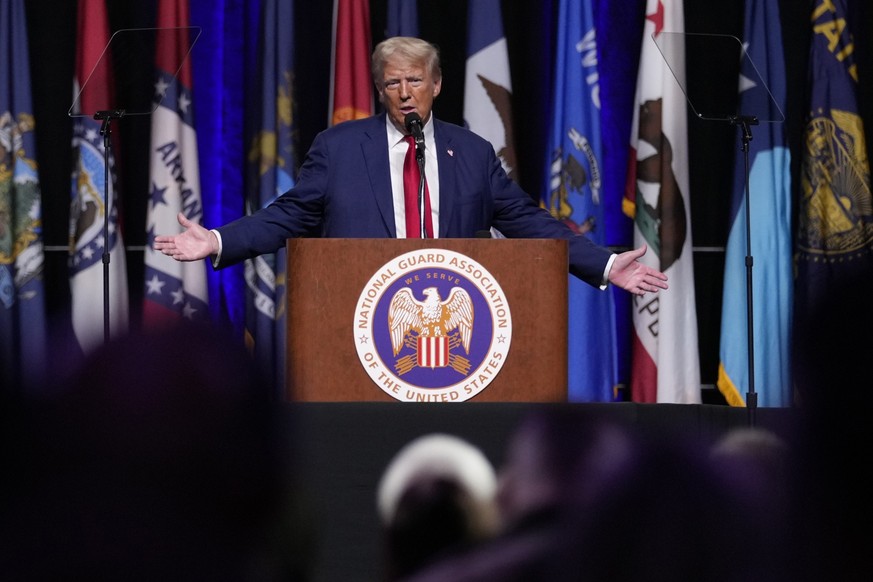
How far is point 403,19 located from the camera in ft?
→ 16.3

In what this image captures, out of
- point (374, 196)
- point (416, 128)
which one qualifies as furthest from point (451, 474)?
point (374, 196)

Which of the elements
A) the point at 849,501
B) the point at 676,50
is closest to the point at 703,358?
the point at 676,50

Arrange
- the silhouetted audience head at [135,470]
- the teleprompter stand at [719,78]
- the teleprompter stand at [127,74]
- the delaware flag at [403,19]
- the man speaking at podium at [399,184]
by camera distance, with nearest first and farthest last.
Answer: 1. the silhouetted audience head at [135,470]
2. the man speaking at podium at [399,184]
3. the teleprompter stand at [127,74]
4. the teleprompter stand at [719,78]
5. the delaware flag at [403,19]

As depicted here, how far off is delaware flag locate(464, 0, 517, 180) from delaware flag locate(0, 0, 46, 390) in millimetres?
1905

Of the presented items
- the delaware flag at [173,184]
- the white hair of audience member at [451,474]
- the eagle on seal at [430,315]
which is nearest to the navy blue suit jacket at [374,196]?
the eagle on seal at [430,315]

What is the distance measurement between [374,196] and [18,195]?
7.49 feet

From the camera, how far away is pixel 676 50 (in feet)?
15.2

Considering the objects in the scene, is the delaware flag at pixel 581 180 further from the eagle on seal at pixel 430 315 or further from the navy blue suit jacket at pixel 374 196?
the eagle on seal at pixel 430 315

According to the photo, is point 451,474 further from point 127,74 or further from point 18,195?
point 18,195

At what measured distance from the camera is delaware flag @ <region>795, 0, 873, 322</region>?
4.91m

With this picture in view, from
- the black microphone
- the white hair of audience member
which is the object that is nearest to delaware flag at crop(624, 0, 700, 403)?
the black microphone

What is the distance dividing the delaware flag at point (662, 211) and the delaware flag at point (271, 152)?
154cm

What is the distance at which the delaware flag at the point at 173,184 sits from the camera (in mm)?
4871

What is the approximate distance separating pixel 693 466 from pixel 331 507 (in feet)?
4.36
